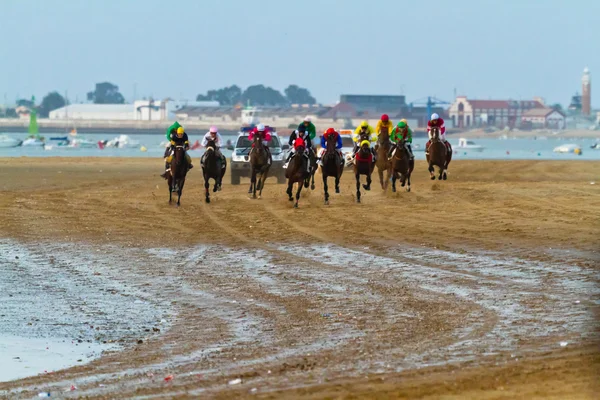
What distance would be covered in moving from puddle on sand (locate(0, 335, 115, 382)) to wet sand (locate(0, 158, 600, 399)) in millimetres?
241

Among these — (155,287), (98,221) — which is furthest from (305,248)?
(98,221)

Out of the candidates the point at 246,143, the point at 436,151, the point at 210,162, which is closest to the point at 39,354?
the point at 210,162

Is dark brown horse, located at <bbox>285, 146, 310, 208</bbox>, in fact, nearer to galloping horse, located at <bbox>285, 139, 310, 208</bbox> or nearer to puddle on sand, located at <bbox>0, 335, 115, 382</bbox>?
galloping horse, located at <bbox>285, 139, 310, 208</bbox>

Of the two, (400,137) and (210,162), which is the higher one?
(400,137)

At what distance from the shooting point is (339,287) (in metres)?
15.2

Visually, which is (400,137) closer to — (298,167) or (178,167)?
(298,167)

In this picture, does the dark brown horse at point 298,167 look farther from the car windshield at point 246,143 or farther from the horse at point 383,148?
the car windshield at point 246,143

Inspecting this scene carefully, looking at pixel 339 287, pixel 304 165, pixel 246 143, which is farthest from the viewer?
pixel 246 143

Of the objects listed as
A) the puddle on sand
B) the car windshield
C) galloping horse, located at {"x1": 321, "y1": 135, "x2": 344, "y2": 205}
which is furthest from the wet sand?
the car windshield

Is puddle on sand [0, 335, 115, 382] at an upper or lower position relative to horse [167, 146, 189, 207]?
lower

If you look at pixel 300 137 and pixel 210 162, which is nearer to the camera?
pixel 300 137

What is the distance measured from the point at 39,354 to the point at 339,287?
16.3 ft

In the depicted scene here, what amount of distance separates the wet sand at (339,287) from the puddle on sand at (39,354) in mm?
241

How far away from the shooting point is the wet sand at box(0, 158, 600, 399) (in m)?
9.60
